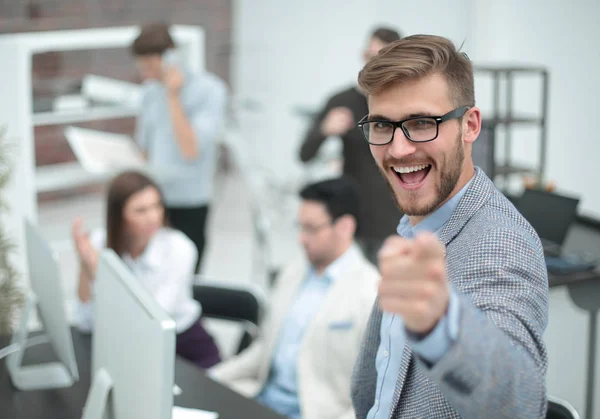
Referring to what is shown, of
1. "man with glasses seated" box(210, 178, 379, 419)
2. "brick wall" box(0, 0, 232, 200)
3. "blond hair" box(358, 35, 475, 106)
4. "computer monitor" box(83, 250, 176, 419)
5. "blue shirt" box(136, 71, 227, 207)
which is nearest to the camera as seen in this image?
"blond hair" box(358, 35, 475, 106)

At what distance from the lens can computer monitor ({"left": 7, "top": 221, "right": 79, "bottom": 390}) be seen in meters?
2.18

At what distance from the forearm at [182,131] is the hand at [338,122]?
64cm

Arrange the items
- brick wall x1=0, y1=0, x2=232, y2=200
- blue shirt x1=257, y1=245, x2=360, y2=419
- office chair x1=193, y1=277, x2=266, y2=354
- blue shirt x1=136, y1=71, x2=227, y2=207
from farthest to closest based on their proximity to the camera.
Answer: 1. brick wall x1=0, y1=0, x2=232, y2=200
2. blue shirt x1=136, y1=71, x2=227, y2=207
3. office chair x1=193, y1=277, x2=266, y2=354
4. blue shirt x1=257, y1=245, x2=360, y2=419

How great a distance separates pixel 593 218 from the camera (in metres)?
3.04

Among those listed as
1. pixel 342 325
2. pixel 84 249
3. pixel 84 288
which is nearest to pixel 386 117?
pixel 342 325

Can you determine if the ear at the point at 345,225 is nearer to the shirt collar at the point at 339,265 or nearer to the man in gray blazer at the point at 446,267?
the shirt collar at the point at 339,265

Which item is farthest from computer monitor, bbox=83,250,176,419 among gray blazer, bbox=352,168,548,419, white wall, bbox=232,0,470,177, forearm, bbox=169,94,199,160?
white wall, bbox=232,0,470,177

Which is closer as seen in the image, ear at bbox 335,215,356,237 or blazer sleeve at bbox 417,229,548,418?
blazer sleeve at bbox 417,229,548,418

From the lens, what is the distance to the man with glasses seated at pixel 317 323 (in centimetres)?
249

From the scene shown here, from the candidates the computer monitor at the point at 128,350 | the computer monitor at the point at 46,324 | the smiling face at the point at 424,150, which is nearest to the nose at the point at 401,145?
the smiling face at the point at 424,150

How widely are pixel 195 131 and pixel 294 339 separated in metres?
1.47

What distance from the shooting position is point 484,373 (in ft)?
2.91

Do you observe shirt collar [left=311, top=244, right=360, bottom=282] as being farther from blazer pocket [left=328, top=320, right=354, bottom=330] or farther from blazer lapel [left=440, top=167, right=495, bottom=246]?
blazer lapel [left=440, top=167, right=495, bottom=246]

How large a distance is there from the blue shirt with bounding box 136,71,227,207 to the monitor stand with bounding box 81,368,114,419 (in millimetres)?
2127
